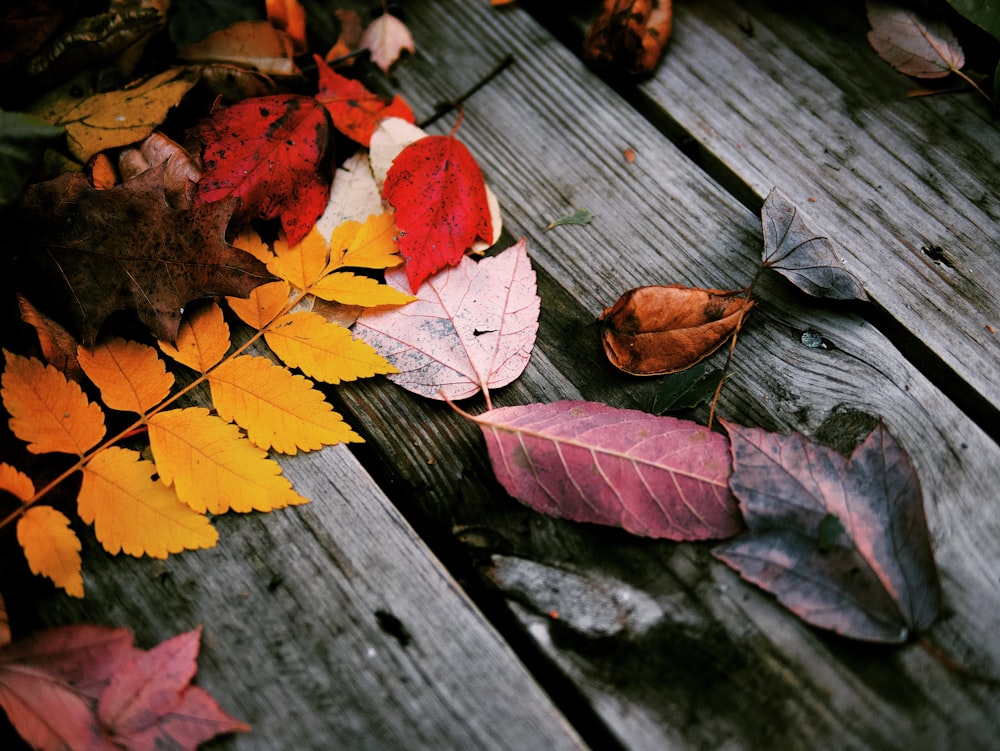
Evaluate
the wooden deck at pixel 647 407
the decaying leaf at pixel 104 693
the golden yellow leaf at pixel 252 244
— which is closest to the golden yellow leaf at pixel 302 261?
the golden yellow leaf at pixel 252 244

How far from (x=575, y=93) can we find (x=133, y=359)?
3.46 feet

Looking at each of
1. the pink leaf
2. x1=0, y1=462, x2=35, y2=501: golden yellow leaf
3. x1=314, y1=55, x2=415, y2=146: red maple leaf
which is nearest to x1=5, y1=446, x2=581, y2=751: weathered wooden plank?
x1=0, y1=462, x2=35, y2=501: golden yellow leaf

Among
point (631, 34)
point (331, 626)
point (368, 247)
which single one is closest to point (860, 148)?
point (631, 34)

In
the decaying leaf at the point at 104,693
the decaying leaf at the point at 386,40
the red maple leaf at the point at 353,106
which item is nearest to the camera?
the decaying leaf at the point at 104,693

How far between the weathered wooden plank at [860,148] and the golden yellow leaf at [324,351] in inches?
32.8

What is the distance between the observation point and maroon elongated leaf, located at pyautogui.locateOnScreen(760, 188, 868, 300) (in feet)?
3.54

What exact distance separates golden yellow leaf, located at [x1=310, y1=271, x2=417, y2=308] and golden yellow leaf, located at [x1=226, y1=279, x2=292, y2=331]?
0.07m

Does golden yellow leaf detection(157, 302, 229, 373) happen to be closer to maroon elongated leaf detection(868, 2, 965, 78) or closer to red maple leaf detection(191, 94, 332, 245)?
red maple leaf detection(191, 94, 332, 245)

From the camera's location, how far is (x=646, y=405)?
107 centimetres

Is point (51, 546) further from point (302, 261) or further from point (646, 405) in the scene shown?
point (646, 405)

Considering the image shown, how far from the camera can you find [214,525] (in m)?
1.00

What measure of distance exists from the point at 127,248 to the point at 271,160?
31 centimetres

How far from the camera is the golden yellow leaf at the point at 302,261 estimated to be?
1.14 metres

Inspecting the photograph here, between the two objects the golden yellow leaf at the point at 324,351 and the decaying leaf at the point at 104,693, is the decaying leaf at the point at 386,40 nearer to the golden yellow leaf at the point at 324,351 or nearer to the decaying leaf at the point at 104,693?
the golden yellow leaf at the point at 324,351
